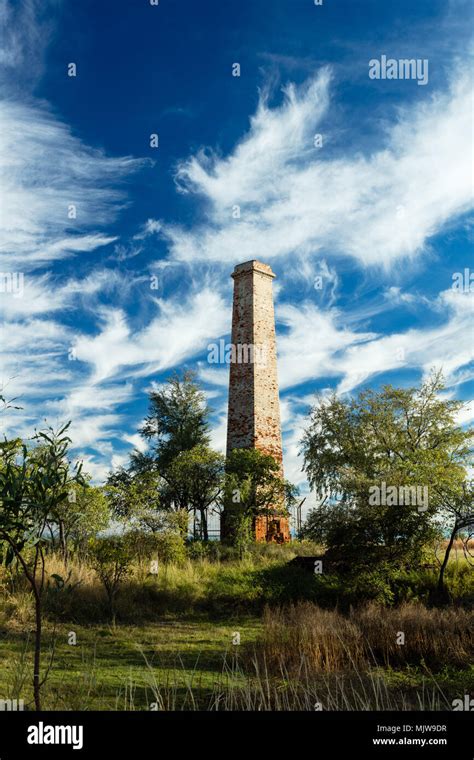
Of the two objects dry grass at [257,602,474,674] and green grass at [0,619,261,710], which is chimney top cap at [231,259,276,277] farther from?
dry grass at [257,602,474,674]

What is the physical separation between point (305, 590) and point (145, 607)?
173 inches

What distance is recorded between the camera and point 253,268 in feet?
98.2

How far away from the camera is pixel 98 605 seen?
50.5 feet

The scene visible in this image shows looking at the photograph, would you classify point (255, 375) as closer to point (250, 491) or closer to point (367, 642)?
point (250, 491)

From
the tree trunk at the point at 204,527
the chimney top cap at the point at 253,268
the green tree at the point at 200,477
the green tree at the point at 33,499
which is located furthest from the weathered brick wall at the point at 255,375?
the green tree at the point at 33,499

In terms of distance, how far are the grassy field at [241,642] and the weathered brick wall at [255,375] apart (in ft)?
28.1

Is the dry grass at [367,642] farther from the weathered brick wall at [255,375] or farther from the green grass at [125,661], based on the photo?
the weathered brick wall at [255,375]

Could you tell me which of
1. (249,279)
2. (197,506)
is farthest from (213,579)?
(249,279)

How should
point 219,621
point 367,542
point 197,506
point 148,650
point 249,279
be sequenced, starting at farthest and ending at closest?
1. point 249,279
2. point 197,506
3. point 367,542
4. point 219,621
5. point 148,650

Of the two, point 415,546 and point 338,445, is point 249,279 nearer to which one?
point 338,445

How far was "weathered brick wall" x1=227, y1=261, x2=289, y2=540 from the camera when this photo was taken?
28453mm
